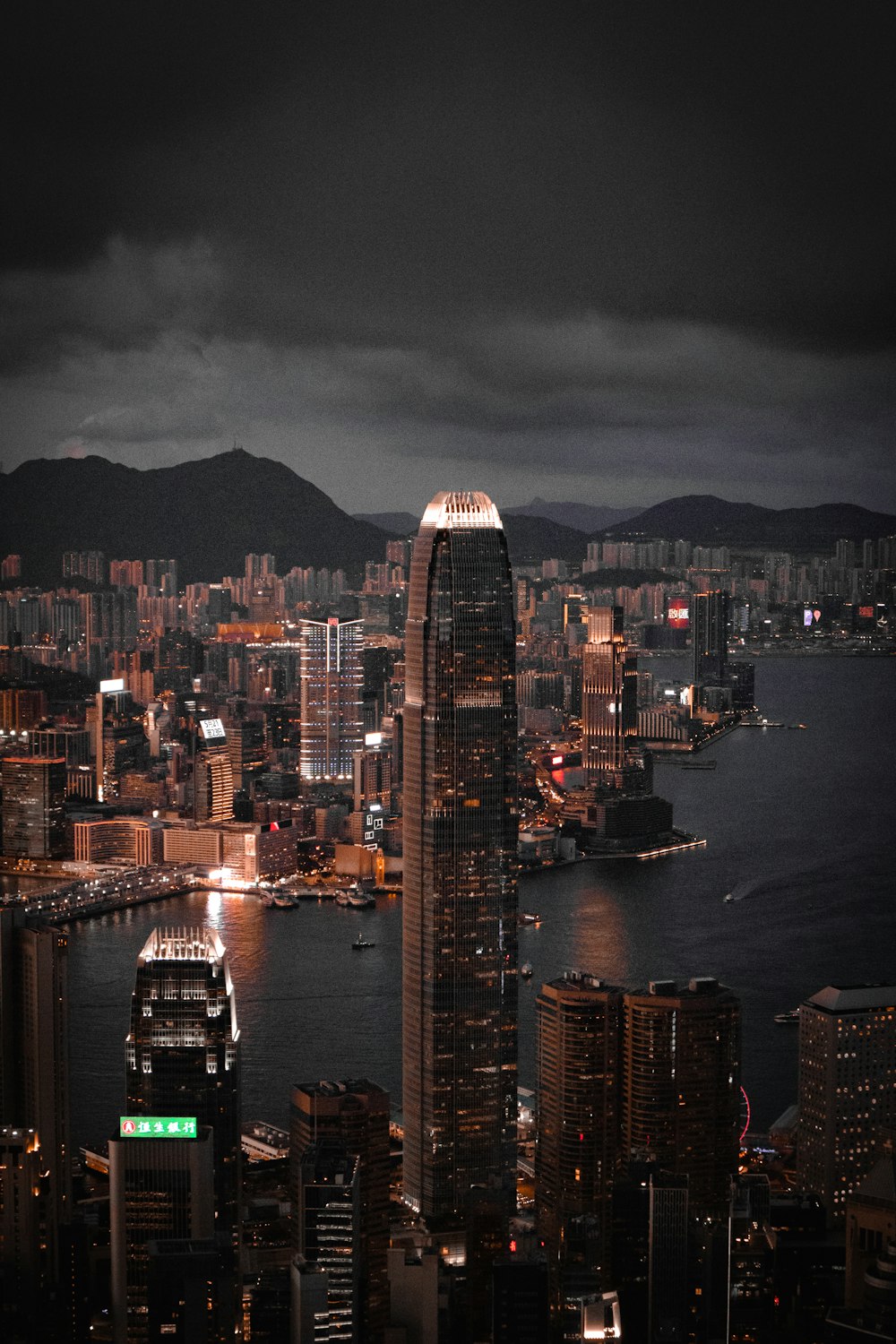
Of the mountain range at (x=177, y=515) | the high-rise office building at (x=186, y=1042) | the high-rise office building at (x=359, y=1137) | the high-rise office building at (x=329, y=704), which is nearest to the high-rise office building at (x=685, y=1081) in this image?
the high-rise office building at (x=359, y=1137)

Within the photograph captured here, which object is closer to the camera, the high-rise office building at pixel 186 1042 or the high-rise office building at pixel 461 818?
the high-rise office building at pixel 186 1042

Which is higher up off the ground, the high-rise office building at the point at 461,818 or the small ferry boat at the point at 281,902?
the high-rise office building at the point at 461,818

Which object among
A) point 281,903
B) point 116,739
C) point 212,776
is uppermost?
point 116,739

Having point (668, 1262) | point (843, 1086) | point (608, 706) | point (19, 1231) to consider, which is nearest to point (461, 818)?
point (843, 1086)

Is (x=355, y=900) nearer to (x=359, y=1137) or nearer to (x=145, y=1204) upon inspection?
(x=359, y=1137)

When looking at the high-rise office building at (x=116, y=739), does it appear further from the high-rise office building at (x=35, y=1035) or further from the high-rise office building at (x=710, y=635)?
the high-rise office building at (x=35, y=1035)

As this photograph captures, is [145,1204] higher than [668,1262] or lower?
higher
